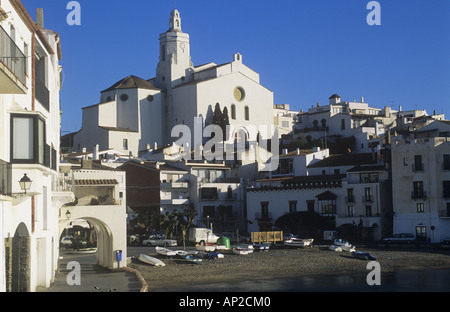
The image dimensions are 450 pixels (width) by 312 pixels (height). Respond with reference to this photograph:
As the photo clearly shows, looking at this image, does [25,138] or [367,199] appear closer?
[25,138]

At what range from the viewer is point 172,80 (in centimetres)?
10700

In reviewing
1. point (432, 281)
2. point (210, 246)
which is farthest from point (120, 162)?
point (432, 281)

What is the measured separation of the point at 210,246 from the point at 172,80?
180 feet

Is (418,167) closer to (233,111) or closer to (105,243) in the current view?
(105,243)

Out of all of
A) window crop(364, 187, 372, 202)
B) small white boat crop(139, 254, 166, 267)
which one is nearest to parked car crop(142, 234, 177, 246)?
small white boat crop(139, 254, 166, 267)

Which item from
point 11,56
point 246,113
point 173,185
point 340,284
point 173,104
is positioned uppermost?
point 173,104

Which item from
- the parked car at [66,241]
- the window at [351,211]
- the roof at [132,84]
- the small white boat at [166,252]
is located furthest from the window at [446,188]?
the roof at [132,84]

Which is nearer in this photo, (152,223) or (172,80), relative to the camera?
(152,223)

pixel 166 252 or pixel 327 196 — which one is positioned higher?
pixel 327 196

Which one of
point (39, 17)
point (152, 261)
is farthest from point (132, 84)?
point (39, 17)

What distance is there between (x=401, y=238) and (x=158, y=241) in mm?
20855

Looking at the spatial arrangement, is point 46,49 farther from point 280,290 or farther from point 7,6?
point 280,290

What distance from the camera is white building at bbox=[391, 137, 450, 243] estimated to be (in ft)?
197

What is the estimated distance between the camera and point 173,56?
108562 millimetres
